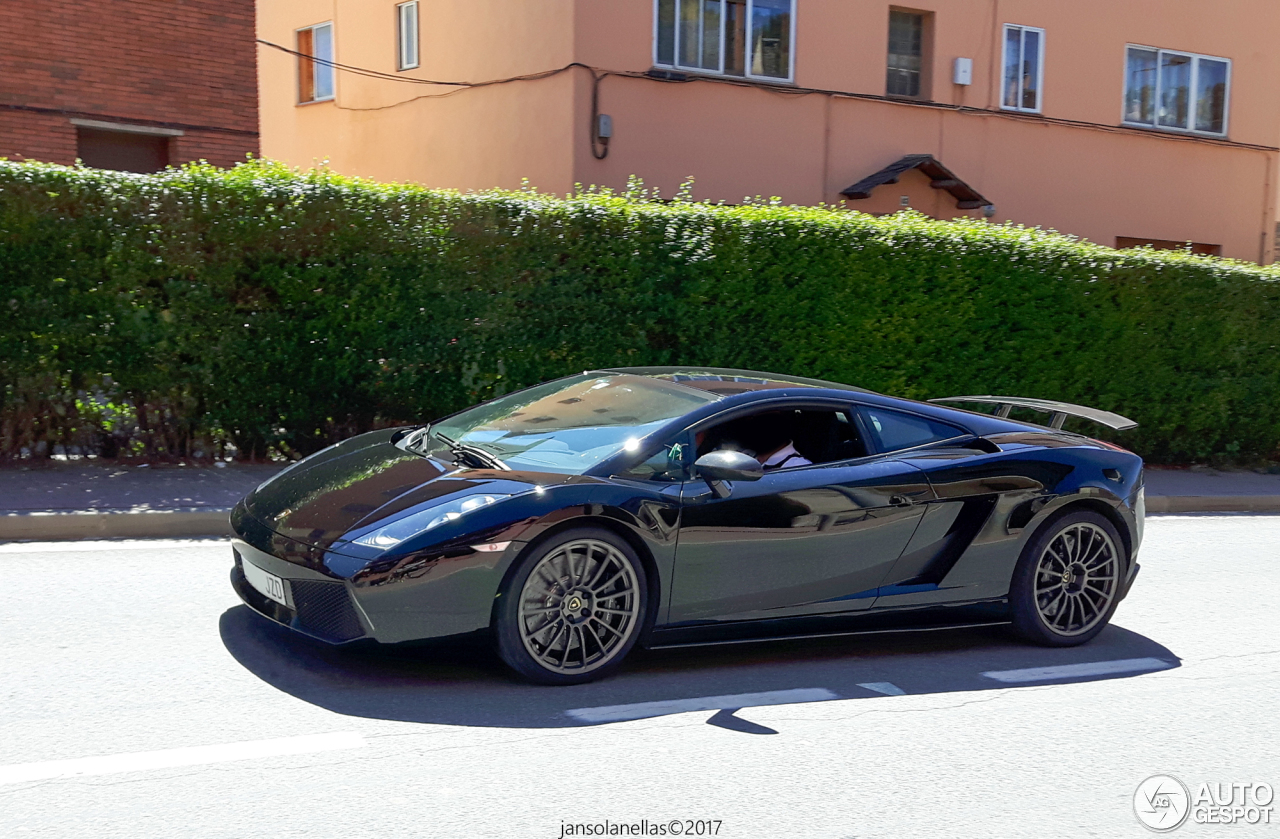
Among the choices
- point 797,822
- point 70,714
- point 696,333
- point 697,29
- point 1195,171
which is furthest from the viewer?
point 1195,171

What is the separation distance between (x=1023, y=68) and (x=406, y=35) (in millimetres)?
9475

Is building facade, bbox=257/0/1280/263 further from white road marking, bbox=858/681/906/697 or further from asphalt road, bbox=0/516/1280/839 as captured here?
white road marking, bbox=858/681/906/697

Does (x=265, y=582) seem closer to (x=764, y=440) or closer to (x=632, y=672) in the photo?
(x=632, y=672)

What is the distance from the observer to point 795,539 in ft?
17.4

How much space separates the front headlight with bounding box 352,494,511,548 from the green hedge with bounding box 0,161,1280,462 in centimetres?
533

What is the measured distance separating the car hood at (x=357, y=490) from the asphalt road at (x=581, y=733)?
1.90 ft

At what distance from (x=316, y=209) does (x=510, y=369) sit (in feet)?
6.81

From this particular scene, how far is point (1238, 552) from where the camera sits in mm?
9266

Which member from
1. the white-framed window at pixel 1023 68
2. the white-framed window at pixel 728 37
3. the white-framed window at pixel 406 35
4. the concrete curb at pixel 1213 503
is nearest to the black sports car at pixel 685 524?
the concrete curb at pixel 1213 503

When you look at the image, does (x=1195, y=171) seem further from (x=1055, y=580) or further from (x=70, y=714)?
(x=70, y=714)

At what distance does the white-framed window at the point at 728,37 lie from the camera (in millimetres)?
16250

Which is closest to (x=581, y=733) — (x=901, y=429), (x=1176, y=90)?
(x=901, y=429)

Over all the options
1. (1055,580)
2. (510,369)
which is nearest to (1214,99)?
(510,369)

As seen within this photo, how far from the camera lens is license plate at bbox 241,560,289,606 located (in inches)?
190
